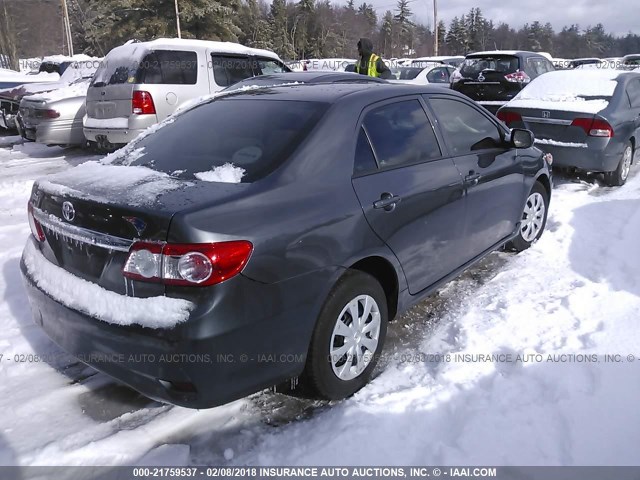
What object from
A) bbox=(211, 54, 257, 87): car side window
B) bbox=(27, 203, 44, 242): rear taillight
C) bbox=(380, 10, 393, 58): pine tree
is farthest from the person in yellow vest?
bbox=(380, 10, 393, 58): pine tree

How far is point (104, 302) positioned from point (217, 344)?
0.57 meters

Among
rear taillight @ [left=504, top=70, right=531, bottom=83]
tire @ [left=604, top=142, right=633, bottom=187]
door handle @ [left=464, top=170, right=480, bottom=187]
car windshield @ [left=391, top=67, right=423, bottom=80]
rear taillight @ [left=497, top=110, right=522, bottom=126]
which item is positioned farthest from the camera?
car windshield @ [left=391, top=67, right=423, bottom=80]

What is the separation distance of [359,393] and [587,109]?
19.0 ft

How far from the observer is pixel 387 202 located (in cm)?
291

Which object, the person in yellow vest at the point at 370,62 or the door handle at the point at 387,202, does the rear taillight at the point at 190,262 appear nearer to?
the door handle at the point at 387,202

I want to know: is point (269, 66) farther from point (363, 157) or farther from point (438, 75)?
point (438, 75)

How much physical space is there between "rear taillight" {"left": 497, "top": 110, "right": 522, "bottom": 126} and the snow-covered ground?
12.9 feet

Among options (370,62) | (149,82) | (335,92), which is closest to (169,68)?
(149,82)

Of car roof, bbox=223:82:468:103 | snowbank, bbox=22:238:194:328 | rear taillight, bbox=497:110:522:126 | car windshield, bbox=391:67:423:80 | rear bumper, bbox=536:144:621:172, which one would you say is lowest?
rear bumper, bbox=536:144:621:172

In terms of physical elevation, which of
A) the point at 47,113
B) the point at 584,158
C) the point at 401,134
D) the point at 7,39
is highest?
the point at 7,39

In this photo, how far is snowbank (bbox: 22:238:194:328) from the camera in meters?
2.11

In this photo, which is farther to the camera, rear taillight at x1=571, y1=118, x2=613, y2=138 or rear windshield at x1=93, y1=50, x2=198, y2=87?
rear windshield at x1=93, y1=50, x2=198, y2=87

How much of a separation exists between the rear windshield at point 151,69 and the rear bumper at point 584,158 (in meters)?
5.61

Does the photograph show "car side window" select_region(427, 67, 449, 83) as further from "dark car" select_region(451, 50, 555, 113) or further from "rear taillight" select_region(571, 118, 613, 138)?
"rear taillight" select_region(571, 118, 613, 138)
